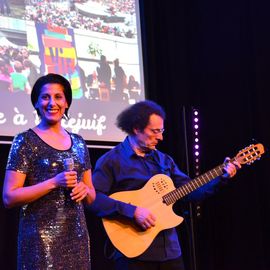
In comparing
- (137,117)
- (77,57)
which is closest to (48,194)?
(137,117)

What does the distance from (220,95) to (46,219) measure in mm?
2899

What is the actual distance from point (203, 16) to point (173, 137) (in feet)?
4.00

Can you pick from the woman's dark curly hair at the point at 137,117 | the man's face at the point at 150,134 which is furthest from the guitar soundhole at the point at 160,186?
the woman's dark curly hair at the point at 137,117

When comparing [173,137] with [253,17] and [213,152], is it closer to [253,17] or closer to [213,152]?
[213,152]

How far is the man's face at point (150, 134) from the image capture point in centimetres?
287

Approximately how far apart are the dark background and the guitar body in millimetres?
1324

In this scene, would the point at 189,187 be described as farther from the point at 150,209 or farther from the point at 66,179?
the point at 66,179

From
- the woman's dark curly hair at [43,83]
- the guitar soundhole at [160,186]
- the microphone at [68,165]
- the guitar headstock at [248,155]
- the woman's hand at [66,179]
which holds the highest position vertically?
the woman's dark curly hair at [43,83]

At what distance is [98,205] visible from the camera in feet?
8.73

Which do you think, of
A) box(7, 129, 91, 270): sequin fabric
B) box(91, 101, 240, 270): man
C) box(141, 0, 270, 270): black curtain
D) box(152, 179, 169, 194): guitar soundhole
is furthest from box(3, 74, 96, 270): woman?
box(141, 0, 270, 270): black curtain

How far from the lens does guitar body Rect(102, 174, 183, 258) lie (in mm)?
2613

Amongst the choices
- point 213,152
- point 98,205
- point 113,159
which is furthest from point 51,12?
point 213,152

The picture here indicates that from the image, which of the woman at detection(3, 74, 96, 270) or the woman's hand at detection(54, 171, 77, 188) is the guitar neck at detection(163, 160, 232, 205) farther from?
the woman's hand at detection(54, 171, 77, 188)

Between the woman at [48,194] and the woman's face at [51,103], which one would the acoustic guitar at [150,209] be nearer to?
the woman at [48,194]
